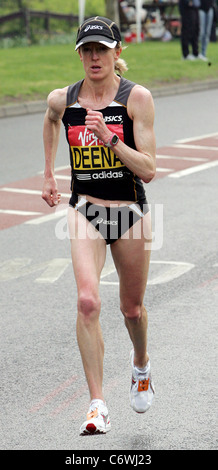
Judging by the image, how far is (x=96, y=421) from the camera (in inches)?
182

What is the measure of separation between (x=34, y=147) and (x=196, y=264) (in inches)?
284

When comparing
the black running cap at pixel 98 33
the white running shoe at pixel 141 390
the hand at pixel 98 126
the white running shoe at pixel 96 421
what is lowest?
the white running shoe at pixel 141 390

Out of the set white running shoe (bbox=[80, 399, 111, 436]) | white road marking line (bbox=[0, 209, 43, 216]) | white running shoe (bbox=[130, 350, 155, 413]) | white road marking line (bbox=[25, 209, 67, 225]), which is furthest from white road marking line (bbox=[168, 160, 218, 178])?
white running shoe (bbox=[80, 399, 111, 436])

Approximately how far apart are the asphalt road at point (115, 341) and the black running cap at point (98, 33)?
1.94 metres

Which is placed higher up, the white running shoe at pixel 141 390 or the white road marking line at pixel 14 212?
the white running shoe at pixel 141 390

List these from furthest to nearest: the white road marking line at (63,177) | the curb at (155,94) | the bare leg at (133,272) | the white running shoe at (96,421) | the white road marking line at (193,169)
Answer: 1. the curb at (155,94)
2. the white road marking line at (193,169)
3. the white road marking line at (63,177)
4. the bare leg at (133,272)
5. the white running shoe at (96,421)

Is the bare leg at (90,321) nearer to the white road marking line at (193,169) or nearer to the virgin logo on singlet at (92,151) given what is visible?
the virgin logo on singlet at (92,151)

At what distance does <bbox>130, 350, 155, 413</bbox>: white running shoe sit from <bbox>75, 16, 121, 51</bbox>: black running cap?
5.73ft

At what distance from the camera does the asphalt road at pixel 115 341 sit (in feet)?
16.5

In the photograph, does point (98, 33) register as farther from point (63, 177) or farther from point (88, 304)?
point (63, 177)

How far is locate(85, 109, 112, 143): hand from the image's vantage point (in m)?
4.81

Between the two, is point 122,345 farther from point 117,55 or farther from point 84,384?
point 117,55

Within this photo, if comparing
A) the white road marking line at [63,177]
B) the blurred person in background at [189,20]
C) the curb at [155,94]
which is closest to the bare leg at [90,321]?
the white road marking line at [63,177]

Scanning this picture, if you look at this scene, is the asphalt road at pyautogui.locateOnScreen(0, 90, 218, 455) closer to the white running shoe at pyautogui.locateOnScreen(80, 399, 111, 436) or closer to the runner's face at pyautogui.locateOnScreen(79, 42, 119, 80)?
the white running shoe at pyautogui.locateOnScreen(80, 399, 111, 436)
